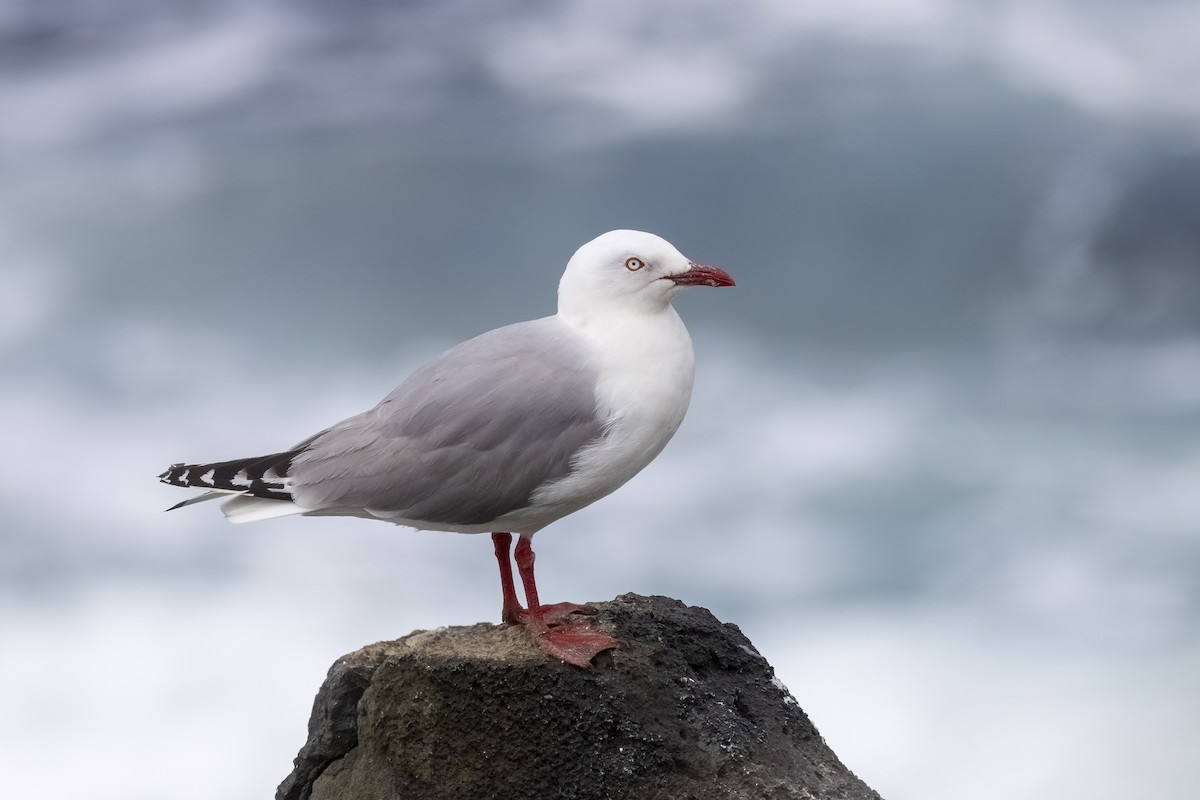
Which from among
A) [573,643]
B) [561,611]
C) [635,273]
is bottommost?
[573,643]

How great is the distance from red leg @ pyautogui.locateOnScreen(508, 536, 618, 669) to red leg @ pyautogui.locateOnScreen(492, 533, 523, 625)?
25mm

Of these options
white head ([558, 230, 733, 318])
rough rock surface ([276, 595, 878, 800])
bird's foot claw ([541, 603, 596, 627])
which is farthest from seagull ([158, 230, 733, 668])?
bird's foot claw ([541, 603, 596, 627])

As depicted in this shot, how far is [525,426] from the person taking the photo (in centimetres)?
709

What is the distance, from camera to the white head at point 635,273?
23.7 ft

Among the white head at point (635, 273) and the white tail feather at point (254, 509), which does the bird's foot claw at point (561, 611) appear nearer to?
the white tail feather at point (254, 509)

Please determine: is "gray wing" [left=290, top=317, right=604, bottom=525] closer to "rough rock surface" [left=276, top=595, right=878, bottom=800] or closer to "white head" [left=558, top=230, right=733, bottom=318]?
"white head" [left=558, top=230, right=733, bottom=318]

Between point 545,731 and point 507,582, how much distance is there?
0.84 metres

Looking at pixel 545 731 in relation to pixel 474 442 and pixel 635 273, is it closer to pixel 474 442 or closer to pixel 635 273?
pixel 474 442

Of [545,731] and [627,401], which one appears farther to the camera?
[545,731]

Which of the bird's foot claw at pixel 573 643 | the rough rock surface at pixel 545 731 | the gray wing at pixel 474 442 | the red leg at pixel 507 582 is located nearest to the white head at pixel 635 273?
the gray wing at pixel 474 442

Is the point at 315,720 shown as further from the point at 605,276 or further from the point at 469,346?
the point at 605,276

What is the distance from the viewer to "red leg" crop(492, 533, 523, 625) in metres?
7.75

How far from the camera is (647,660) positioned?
25.1 feet

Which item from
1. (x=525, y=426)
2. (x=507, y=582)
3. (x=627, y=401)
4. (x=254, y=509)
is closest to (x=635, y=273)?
(x=627, y=401)
